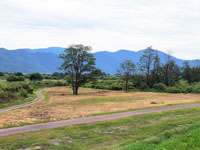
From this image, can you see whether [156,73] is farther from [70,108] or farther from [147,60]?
[70,108]

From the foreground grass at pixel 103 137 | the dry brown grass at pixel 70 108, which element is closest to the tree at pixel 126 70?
the dry brown grass at pixel 70 108

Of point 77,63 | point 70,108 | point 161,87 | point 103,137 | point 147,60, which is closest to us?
point 103,137

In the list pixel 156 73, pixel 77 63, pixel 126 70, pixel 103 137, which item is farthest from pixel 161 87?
pixel 103 137

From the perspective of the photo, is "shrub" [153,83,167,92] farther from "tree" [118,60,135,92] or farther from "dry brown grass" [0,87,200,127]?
"dry brown grass" [0,87,200,127]

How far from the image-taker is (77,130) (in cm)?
929

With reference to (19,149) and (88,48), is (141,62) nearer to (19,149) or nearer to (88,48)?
(88,48)

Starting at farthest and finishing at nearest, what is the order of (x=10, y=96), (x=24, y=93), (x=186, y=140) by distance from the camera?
(x=24, y=93) < (x=10, y=96) < (x=186, y=140)

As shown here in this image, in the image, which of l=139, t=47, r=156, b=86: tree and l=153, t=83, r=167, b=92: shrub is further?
l=139, t=47, r=156, b=86: tree

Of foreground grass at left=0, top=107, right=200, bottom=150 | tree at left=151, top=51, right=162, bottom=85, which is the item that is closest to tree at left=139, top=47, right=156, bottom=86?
tree at left=151, top=51, right=162, bottom=85

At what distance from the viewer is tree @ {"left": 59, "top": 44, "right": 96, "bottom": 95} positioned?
39531mm

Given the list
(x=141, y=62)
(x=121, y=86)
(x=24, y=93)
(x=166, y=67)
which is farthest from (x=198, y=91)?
(x=24, y=93)

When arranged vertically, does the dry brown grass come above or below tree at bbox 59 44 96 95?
below

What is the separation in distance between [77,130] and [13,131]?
3388 millimetres

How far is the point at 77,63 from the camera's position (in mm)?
39750
